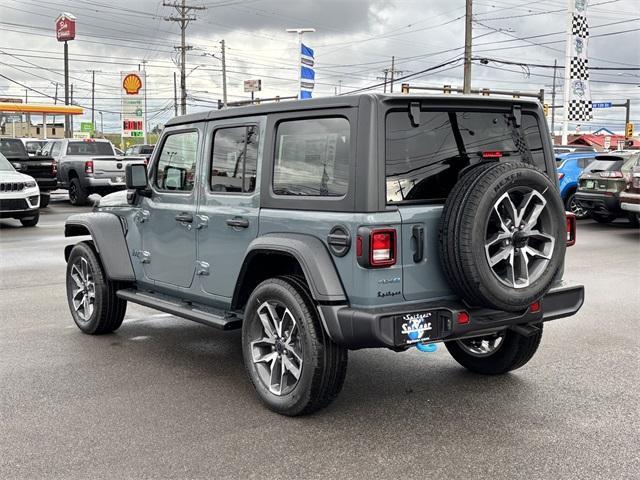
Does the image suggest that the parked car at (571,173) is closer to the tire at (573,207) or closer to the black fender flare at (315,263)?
the tire at (573,207)

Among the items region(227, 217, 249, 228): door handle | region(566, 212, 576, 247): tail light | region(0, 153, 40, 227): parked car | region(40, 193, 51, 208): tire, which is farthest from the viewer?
region(40, 193, 51, 208): tire

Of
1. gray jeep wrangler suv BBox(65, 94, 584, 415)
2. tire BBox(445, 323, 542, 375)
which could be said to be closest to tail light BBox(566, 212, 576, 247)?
gray jeep wrangler suv BBox(65, 94, 584, 415)

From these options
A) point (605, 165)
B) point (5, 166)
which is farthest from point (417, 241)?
point (5, 166)

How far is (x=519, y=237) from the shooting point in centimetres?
418

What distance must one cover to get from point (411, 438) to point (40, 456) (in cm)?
200

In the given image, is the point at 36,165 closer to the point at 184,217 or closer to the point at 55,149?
the point at 55,149

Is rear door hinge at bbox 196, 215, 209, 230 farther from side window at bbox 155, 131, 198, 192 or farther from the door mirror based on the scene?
the door mirror

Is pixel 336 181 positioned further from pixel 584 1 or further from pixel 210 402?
pixel 584 1

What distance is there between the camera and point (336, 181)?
423 cm

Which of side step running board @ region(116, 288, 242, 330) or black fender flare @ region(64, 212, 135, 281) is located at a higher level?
black fender flare @ region(64, 212, 135, 281)

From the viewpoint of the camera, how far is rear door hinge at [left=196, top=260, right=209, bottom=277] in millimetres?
5160

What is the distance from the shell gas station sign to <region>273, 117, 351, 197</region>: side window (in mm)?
41828

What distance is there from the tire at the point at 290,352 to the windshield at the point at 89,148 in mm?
19372

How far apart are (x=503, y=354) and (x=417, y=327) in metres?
1.43
